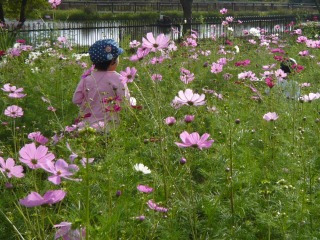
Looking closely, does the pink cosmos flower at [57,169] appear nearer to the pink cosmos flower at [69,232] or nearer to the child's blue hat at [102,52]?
the pink cosmos flower at [69,232]

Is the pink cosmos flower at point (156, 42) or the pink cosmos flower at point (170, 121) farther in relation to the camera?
the pink cosmos flower at point (156, 42)

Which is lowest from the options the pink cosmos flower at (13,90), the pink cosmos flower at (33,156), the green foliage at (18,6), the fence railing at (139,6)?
the pink cosmos flower at (13,90)

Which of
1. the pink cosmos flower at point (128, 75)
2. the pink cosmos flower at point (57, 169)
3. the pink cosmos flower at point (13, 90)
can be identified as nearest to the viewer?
the pink cosmos flower at point (57, 169)

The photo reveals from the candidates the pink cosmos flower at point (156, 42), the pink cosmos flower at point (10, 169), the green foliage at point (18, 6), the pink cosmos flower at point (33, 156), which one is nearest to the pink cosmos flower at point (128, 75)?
the pink cosmos flower at point (156, 42)

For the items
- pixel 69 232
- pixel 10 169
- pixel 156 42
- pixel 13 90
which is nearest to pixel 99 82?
pixel 13 90

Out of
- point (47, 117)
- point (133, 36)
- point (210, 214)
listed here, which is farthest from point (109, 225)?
point (133, 36)

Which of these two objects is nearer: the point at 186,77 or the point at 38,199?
the point at 38,199

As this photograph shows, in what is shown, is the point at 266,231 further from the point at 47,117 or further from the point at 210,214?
the point at 47,117

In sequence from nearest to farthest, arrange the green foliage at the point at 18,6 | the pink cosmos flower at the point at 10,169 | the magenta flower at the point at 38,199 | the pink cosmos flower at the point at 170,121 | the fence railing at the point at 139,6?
the magenta flower at the point at 38,199, the pink cosmos flower at the point at 10,169, the pink cosmos flower at the point at 170,121, the green foliage at the point at 18,6, the fence railing at the point at 139,6

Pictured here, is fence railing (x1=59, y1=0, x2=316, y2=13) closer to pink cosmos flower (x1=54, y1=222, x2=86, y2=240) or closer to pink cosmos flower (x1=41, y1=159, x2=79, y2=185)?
pink cosmos flower (x1=41, y1=159, x2=79, y2=185)

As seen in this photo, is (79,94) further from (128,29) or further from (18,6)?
(18,6)

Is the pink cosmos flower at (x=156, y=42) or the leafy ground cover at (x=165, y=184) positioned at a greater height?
the pink cosmos flower at (x=156, y=42)

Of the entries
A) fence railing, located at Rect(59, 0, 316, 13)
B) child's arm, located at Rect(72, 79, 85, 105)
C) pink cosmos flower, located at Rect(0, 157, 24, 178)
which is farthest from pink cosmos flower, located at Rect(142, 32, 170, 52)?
fence railing, located at Rect(59, 0, 316, 13)

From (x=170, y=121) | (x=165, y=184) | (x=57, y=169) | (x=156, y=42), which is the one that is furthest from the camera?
(x=156, y=42)
